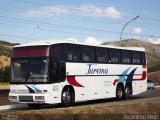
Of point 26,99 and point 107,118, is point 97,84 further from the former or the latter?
point 107,118

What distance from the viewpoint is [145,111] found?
76.6 ft

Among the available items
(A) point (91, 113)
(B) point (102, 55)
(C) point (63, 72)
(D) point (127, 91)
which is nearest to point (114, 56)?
(B) point (102, 55)

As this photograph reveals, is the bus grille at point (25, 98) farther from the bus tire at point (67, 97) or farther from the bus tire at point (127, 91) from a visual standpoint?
A: the bus tire at point (127, 91)

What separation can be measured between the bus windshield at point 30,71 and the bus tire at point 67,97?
186 centimetres

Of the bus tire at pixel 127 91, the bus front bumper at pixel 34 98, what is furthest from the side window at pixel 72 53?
the bus tire at pixel 127 91

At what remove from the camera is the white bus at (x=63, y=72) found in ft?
77.1

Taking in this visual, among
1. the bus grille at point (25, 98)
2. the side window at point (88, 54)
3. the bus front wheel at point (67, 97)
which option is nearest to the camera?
the bus grille at point (25, 98)

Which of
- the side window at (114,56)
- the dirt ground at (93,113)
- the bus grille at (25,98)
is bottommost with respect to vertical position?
the dirt ground at (93,113)

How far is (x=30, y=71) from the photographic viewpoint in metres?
23.6

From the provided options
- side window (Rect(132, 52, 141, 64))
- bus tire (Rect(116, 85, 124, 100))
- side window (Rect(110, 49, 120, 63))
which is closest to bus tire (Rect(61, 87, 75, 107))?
side window (Rect(110, 49, 120, 63))

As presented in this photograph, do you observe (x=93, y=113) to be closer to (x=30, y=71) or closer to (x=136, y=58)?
(x=30, y=71)

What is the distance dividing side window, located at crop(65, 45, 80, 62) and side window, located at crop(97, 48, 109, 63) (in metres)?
2.48

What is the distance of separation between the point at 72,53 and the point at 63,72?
1.53m

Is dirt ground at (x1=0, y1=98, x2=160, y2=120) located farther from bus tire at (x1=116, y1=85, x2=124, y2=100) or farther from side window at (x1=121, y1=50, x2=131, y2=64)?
side window at (x1=121, y1=50, x2=131, y2=64)
